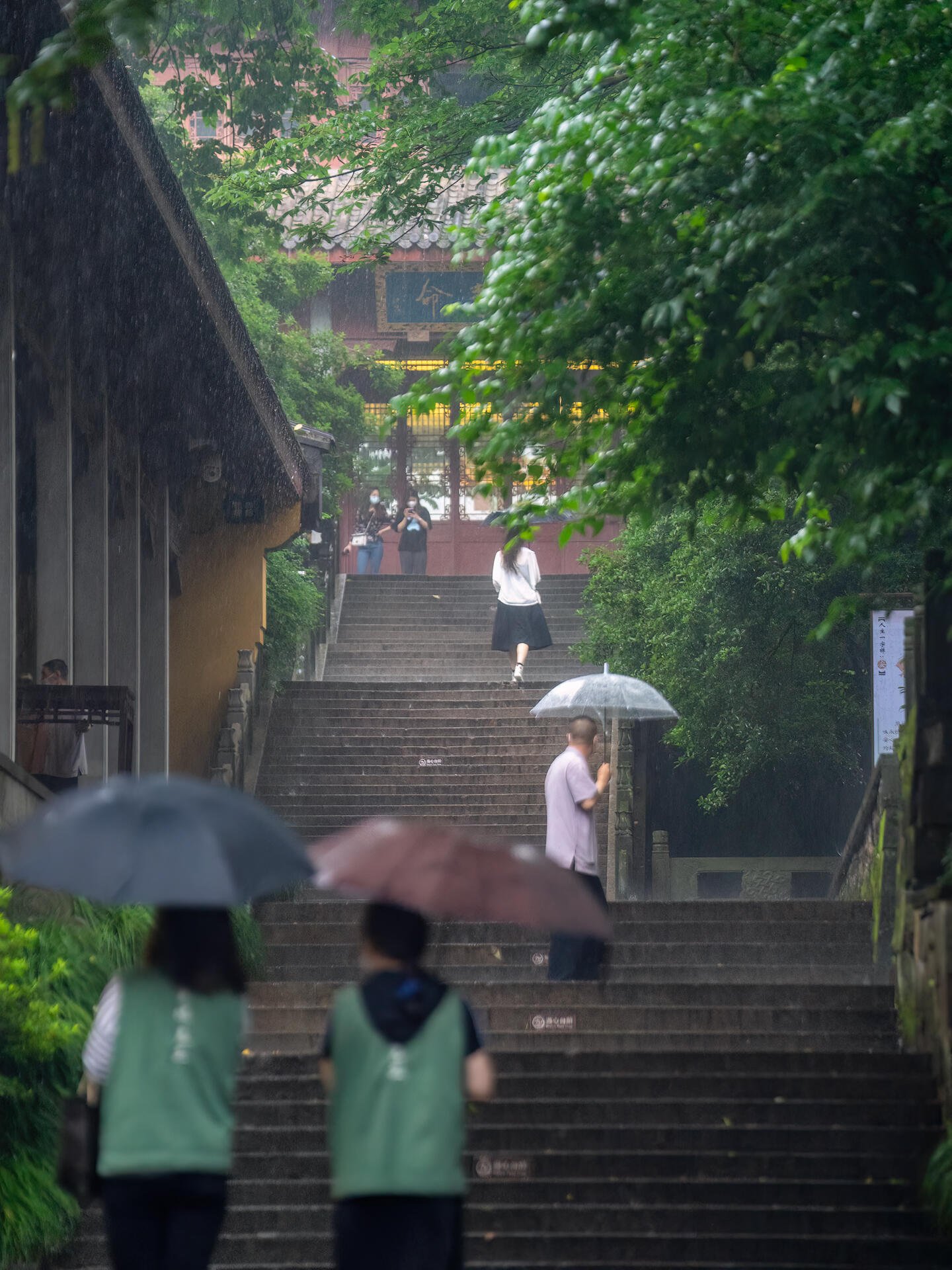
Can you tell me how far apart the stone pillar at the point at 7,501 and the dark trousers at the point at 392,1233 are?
5.71m

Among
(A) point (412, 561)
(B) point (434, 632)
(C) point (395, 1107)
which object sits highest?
(A) point (412, 561)

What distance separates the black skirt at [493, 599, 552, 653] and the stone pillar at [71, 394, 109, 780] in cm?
678

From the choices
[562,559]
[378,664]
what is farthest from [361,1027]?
[562,559]

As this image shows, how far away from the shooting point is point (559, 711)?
42.8ft

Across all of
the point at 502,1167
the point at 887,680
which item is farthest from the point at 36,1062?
the point at 887,680

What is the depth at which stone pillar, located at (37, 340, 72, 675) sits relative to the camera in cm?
1141

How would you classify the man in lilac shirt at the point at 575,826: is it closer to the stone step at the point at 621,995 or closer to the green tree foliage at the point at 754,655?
the stone step at the point at 621,995

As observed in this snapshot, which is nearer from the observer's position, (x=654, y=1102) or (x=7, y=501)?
(x=654, y=1102)

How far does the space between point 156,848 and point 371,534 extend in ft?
74.7

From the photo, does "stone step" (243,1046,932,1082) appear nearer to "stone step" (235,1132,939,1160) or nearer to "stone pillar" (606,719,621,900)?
"stone step" (235,1132,939,1160)

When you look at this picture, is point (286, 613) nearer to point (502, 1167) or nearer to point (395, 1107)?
point (502, 1167)

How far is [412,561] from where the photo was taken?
2583 centimetres

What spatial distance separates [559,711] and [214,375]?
3653mm

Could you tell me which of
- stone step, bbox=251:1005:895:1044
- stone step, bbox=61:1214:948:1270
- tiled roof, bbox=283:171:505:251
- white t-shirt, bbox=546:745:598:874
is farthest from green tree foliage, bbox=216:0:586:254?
stone step, bbox=61:1214:948:1270
